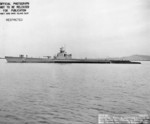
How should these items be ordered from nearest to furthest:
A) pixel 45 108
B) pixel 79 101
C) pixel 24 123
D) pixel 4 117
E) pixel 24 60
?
pixel 24 123 → pixel 4 117 → pixel 45 108 → pixel 79 101 → pixel 24 60

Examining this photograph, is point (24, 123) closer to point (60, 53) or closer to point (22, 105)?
point (22, 105)

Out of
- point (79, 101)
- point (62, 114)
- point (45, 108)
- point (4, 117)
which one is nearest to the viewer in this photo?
point (4, 117)

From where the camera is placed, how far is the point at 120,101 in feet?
60.7

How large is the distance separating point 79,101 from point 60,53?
346 ft

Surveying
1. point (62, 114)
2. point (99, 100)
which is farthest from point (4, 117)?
point (99, 100)

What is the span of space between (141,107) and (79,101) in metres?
5.24

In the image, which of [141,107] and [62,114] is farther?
[141,107]

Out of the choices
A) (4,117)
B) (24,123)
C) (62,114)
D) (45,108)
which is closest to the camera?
(24,123)

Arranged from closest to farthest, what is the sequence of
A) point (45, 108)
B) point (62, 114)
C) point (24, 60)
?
1. point (62, 114)
2. point (45, 108)
3. point (24, 60)

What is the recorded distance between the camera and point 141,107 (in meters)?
16.2

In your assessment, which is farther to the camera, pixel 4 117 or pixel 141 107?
pixel 141 107

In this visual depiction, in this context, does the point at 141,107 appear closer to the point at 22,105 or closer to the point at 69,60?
the point at 22,105

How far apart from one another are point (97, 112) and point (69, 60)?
111767mm

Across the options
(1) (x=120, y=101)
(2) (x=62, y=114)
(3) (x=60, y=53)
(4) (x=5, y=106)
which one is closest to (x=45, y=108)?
(2) (x=62, y=114)
